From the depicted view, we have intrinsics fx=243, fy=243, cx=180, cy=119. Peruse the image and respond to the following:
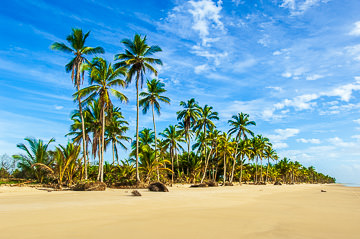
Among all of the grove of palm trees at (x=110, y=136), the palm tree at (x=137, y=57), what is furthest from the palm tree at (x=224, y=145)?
the palm tree at (x=137, y=57)

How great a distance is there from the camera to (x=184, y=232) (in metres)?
4.04

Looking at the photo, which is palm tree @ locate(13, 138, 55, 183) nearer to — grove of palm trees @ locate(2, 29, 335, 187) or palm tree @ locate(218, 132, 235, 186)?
grove of palm trees @ locate(2, 29, 335, 187)

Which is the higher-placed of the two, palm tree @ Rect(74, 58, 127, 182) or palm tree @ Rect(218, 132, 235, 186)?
palm tree @ Rect(74, 58, 127, 182)

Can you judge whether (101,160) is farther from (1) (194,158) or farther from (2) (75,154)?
(1) (194,158)

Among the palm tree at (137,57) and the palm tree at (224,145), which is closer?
the palm tree at (137,57)

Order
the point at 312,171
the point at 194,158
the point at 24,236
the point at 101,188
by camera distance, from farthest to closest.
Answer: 1. the point at 312,171
2. the point at 194,158
3. the point at 101,188
4. the point at 24,236

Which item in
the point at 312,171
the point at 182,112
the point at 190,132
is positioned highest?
the point at 182,112

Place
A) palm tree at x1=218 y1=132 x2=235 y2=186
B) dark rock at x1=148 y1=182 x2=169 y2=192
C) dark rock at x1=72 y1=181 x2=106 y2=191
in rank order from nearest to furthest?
dark rock at x1=148 y1=182 x2=169 y2=192 → dark rock at x1=72 y1=181 x2=106 y2=191 → palm tree at x1=218 y1=132 x2=235 y2=186

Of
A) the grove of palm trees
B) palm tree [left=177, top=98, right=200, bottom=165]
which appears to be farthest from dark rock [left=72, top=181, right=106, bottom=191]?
palm tree [left=177, top=98, right=200, bottom=165]

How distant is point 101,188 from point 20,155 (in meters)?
9.05

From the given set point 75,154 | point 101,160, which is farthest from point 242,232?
point 101,160

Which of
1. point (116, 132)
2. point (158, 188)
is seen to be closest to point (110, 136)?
point (116, 132)

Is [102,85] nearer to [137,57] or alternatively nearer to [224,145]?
[137,57]

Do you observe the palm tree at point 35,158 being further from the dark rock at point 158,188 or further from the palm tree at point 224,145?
the palm tree at point 224,145
